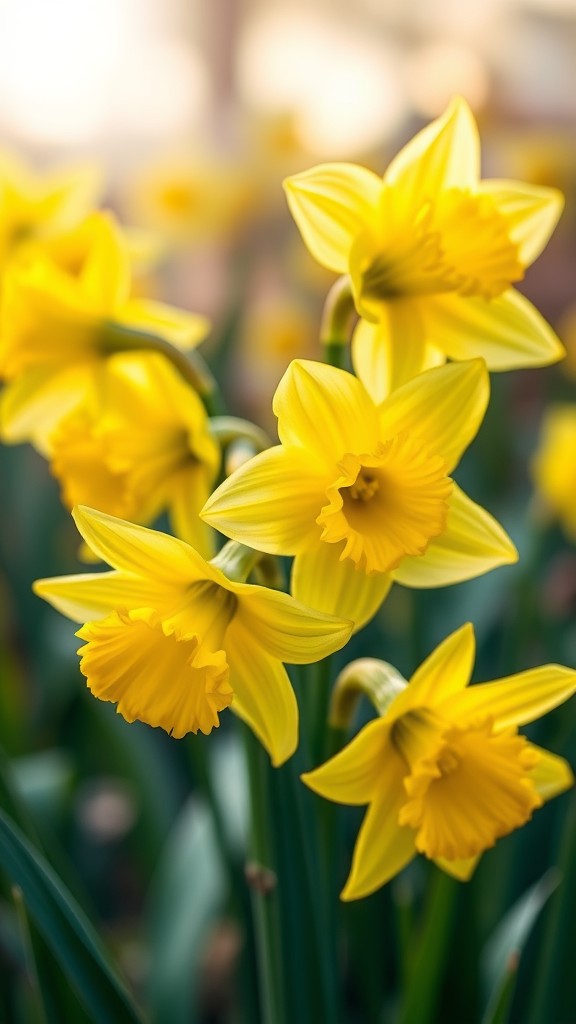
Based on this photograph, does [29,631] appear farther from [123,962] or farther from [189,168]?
[189,168]

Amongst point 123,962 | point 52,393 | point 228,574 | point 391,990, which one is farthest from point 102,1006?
point 123,962

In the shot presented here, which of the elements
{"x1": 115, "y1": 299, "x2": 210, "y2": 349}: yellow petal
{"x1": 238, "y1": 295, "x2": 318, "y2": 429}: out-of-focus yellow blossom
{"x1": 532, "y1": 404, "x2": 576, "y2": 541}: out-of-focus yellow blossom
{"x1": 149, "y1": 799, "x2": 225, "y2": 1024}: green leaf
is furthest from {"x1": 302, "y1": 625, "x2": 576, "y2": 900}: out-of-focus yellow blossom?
{"x1": 238, "y1": 295, "x2": 318, "y2": 429}: out-of-focus yellow blossom

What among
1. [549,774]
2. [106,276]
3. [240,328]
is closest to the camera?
[549,774]

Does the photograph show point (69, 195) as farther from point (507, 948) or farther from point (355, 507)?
point (507, 948)

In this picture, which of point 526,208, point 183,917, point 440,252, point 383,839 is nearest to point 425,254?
point 440,252

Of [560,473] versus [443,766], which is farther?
[560,473]

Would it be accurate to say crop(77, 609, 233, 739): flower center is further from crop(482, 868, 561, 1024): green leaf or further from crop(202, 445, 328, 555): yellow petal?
crop(482, 868, 561, 1024): green leaf
